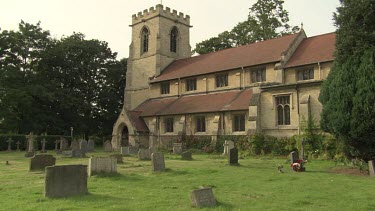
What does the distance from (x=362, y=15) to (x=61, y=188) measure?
13380 mm

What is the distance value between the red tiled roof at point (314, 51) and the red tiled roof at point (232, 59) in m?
1.12

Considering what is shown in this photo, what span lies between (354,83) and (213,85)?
1990cm

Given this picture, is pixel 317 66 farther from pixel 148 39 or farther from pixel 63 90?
pixel 63 90

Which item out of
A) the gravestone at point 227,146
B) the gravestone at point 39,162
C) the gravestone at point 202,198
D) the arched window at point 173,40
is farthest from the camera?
the arched window at point 173,40

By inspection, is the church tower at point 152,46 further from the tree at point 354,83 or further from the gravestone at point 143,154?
the tree at point 354,83

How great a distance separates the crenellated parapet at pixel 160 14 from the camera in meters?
42.2

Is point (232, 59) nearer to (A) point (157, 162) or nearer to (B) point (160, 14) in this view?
(B) point (160, 14)

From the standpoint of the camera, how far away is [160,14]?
41.9 meters

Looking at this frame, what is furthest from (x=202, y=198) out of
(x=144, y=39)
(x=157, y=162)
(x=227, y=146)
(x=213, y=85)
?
(x=144, y=39)

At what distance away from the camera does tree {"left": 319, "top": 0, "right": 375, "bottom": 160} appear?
13.6m

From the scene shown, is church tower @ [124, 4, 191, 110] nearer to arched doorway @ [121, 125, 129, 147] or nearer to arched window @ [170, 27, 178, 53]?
arched window @ [170, 27, 178, 53]

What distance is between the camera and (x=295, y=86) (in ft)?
81.6

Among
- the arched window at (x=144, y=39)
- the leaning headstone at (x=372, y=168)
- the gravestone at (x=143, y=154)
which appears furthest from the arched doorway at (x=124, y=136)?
the leaning headstone at (x=372, y=168)

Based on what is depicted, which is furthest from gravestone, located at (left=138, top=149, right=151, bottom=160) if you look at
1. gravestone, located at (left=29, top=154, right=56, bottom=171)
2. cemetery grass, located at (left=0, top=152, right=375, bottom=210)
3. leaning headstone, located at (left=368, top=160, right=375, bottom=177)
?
leaning headstone, located at (left=368, top=160, right=375, bottom=177)
